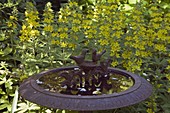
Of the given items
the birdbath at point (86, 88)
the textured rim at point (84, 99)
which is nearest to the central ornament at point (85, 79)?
the birdbath at point (86, 88)

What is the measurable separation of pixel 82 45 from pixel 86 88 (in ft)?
3.71

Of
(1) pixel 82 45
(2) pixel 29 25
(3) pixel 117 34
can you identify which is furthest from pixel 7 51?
(3) pixel 117 34

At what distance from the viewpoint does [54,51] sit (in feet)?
9.05

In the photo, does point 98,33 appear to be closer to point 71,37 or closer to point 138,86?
point 71,37

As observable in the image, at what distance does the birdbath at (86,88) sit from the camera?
1583 mm

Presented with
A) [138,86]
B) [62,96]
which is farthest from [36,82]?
[138,86]

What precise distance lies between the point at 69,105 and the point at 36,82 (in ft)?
1.20

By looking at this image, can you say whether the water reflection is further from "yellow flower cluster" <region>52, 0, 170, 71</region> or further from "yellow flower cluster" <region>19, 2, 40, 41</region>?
"yellow flower cluster" <region>19, 2, 40, 41</region>

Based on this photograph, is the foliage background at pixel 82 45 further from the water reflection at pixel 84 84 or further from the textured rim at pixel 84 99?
the textured rim at pixel 84 99

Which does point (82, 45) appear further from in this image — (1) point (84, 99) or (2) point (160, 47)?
(1) point (84, 99)

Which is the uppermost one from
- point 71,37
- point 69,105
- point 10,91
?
point 71,37

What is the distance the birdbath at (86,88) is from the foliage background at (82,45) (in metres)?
0.63

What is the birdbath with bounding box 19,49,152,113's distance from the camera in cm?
158

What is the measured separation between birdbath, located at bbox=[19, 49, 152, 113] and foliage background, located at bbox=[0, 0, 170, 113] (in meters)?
0.63
